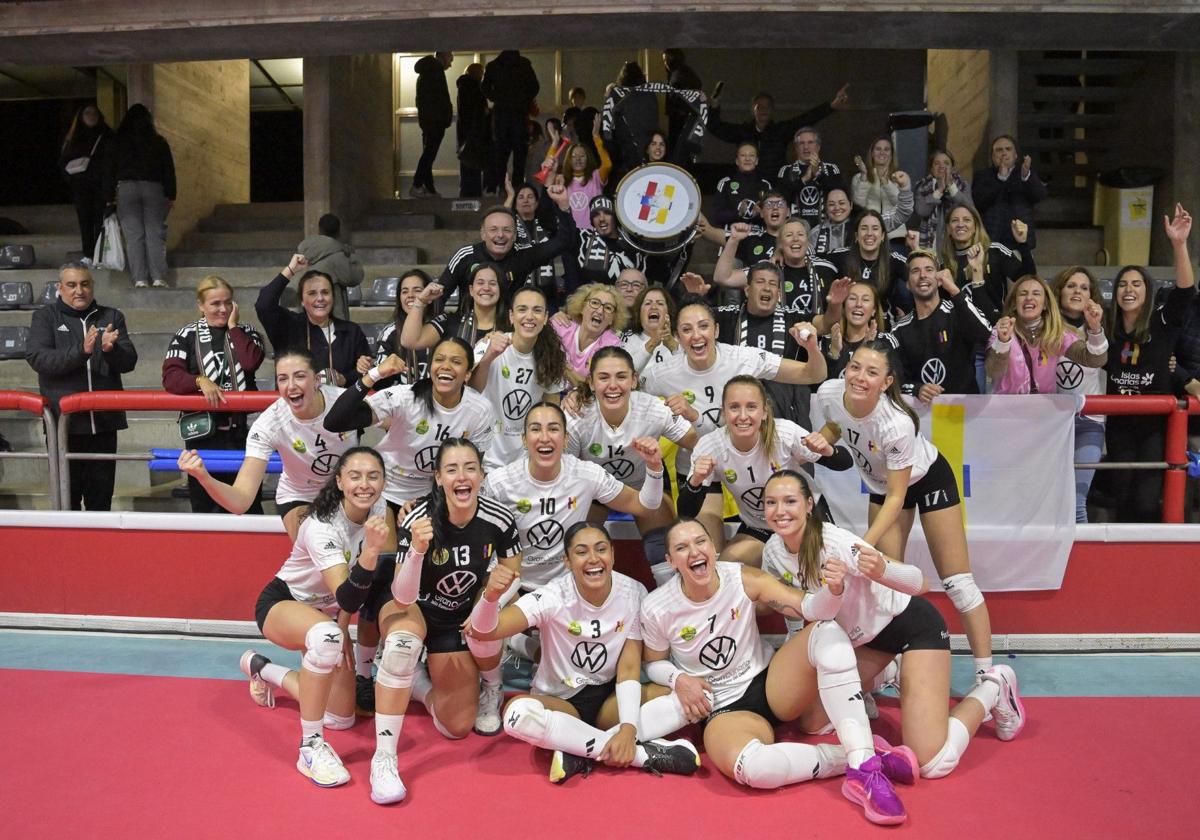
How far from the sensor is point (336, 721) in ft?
14.0

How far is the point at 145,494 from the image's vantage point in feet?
22.2

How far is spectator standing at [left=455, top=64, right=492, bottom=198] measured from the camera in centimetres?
1035

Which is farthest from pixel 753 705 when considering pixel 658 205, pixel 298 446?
pixel 658 205

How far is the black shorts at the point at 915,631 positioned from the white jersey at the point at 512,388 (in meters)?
1.91

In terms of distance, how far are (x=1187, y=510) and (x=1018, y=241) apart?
210 cm

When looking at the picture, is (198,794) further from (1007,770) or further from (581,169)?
(581,169)

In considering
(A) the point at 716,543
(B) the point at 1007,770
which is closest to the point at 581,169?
(A) the point at 716,543

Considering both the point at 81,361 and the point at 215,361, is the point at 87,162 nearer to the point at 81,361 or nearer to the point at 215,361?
the point at 81,361

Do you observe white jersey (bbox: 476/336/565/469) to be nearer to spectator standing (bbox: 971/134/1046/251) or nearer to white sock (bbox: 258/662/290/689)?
white sock (bbox: 258/662/290/689)

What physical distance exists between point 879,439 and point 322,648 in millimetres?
2497

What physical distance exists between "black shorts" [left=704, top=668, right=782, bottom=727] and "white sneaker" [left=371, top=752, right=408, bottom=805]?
1234 mm

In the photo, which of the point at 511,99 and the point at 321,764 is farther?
the point at 511,99

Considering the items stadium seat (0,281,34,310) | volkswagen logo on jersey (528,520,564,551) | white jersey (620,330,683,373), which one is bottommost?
volkswagen logo on jersey (528,520,564,551)

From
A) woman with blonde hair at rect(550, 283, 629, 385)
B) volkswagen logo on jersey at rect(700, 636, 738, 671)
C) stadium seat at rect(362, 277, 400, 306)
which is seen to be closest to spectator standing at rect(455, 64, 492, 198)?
stadium seat at rect(362, 277, 400, 306)
